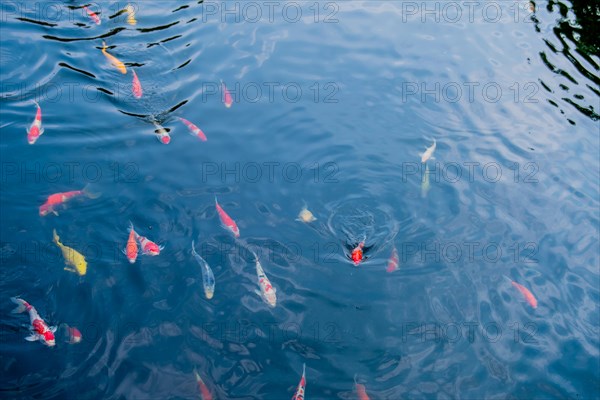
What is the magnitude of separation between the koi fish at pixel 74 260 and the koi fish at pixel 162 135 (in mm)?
2533

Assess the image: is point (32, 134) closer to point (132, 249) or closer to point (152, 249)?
point (132, 249)

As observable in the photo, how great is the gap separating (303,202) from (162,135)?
2.71 m

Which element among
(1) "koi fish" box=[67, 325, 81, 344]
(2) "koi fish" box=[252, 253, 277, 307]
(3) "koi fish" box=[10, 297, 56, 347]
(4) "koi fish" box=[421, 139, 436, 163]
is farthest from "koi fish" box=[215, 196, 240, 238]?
(4) "koi fish" box=[421, 139, 436, 163]

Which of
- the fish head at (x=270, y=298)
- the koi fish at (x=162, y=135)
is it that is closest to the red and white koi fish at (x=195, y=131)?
the koi fish at (x=162, y=135)

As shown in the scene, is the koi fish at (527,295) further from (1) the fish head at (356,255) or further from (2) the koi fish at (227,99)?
(2) the koi fish at (227,99)

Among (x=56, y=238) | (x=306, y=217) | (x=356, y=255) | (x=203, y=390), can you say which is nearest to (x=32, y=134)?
(x=56, y=238)

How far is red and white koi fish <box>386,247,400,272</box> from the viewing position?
6.83m

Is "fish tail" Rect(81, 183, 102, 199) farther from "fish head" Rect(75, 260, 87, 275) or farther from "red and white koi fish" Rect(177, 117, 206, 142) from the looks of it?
"red and white koi fish" Rect(177, 117, 206, 142)

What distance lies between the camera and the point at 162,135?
27.8ft

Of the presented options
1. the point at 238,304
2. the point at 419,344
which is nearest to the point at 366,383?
the point at 419,344

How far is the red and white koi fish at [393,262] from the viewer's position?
683 cm

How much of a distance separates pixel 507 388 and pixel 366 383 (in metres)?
1.61

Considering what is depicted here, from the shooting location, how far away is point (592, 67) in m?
10.7

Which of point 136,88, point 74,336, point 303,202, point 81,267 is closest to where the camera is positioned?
point 74,336
